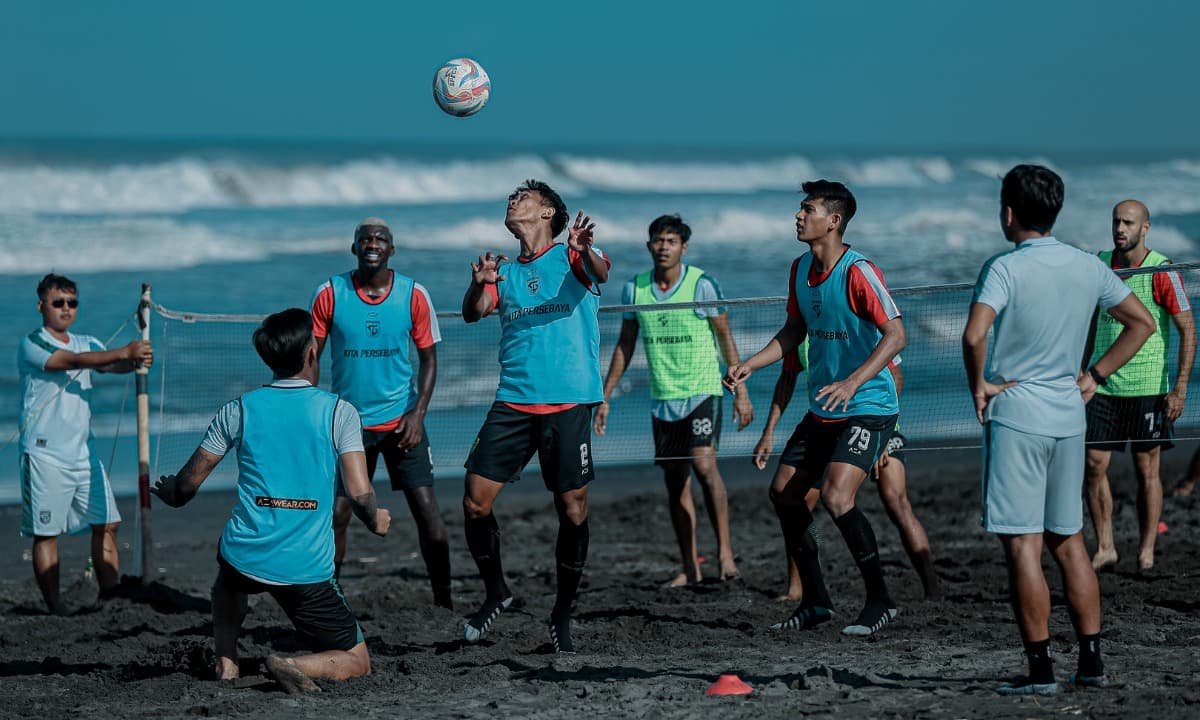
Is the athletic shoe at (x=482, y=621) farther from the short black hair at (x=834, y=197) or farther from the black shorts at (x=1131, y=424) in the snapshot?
the black shorts at (x=1131, y=424)

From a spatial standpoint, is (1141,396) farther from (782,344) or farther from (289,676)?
(289,676)

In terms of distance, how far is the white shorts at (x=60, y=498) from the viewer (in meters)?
8.00

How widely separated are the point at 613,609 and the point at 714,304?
2046 millimetres

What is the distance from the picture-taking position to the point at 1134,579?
7910 millimetres

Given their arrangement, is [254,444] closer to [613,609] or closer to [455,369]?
[613,609]

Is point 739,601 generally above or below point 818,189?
below

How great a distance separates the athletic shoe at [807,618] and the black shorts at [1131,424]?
91.1 inches

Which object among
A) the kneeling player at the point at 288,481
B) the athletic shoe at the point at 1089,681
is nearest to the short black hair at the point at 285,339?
the kneeling player at the point at 288,481

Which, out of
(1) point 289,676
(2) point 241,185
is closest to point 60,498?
(1) point 289,676

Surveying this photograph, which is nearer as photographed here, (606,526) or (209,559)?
(209,559)

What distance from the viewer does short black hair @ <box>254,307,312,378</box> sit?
17.9 ft

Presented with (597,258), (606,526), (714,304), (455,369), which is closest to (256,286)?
(455,369)

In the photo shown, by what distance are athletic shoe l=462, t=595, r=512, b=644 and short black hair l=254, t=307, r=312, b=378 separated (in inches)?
76.9

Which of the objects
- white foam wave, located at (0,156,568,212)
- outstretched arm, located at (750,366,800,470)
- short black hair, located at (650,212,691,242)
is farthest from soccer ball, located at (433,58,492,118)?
white foam wave, located at (0,156,568,212)
